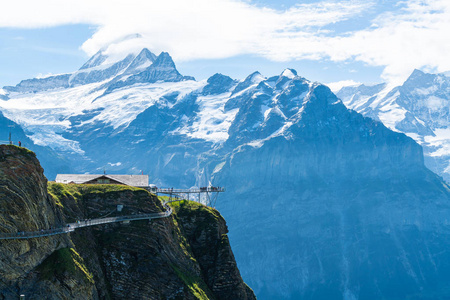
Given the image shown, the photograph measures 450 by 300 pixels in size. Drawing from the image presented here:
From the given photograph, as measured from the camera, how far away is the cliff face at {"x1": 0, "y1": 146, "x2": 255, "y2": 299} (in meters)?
102

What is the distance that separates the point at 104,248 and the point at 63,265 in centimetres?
2055

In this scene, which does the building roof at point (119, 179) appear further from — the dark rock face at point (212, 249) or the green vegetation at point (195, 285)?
the green vegetation at point (195, 285)

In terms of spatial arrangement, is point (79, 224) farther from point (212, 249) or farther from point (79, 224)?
point (212, 249)

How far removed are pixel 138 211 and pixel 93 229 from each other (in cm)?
1075

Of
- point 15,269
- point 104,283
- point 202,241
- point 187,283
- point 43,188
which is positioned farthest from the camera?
point 202,241

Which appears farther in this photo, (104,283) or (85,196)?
(85,196)

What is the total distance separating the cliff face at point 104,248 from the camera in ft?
334

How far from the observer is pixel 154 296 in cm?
12619

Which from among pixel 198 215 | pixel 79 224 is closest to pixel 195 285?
pixel 198 215

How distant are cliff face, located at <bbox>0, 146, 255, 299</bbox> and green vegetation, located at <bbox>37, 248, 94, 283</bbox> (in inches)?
5.7

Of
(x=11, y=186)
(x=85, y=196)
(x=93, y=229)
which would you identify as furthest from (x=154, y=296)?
(x=11, y=186)

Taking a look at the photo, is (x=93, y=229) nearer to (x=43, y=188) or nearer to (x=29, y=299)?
(x=43, y=188)

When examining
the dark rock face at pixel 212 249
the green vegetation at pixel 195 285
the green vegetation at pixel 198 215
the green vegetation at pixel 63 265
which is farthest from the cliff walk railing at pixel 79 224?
the green vegetation at pixel 195 285

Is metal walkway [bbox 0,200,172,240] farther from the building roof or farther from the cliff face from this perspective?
the building roof
